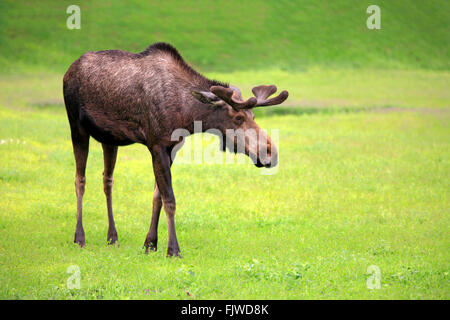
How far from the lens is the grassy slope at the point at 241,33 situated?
5669 cm

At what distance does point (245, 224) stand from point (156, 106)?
13.4ft

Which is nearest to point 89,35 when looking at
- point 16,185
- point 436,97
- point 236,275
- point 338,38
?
point 338,38

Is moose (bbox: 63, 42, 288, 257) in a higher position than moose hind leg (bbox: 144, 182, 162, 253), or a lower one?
higher

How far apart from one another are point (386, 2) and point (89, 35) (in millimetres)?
38339

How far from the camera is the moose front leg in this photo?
9.82m

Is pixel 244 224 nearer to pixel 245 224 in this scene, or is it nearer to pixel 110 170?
pixel 245 224

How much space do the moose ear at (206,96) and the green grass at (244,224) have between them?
274 cm

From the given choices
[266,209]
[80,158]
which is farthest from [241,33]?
[80,158]

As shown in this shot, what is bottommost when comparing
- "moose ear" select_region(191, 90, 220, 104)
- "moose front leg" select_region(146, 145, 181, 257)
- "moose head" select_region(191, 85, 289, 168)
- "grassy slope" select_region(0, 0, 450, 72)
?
"moose front leg" select_region(146, 145, 181, 257)

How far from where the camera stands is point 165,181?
9922mm

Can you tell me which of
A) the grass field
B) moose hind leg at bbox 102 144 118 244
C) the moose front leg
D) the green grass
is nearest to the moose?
the moose front leg

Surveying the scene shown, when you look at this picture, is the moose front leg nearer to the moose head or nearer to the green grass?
the green grass

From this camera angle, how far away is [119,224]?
12.6m

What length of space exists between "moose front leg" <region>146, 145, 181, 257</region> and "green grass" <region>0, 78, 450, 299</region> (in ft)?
1.06
